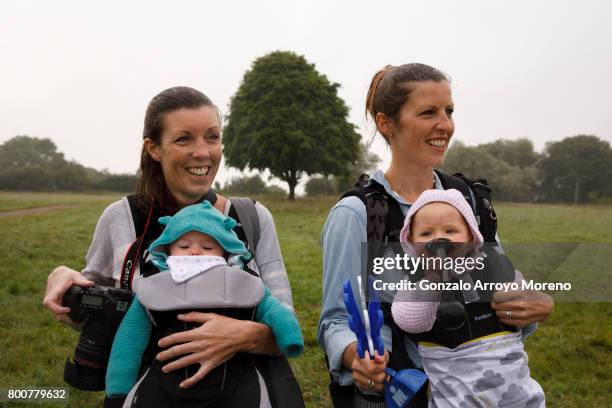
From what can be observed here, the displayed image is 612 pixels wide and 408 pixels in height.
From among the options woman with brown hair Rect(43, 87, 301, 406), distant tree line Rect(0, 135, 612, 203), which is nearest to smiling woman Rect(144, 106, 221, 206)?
woman with brown hair Rect(43, 87, 301, 406)

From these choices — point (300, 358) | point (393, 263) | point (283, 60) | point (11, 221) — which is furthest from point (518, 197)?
point (393, 263)

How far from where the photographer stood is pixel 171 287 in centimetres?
250

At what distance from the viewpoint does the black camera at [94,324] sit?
2477 mm

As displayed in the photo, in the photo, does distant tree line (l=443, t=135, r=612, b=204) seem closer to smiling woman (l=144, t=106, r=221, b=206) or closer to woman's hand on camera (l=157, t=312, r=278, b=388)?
smiling woman (l=144, t=106, r=221, b=206)

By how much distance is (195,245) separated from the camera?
8.71 feet

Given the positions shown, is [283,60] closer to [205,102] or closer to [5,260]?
[5,260]

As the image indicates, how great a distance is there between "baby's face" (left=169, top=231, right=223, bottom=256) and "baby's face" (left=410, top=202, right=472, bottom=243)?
110 centimetres

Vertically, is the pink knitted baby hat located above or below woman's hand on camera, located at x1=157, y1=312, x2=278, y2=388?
above

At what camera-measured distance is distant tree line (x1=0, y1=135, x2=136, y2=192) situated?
4122cm

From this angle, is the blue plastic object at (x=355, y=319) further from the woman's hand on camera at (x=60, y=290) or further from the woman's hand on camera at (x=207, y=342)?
the woman's hand on camera at (x=60, y=290)

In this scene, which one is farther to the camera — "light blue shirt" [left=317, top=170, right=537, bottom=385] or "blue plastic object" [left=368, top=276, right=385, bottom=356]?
"light blue shirt" [left=317, top=170, right=537, bottom=385]

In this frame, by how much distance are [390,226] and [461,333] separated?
660 millimetres

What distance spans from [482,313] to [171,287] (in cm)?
155

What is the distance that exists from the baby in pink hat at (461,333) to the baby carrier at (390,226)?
0.34 ft
